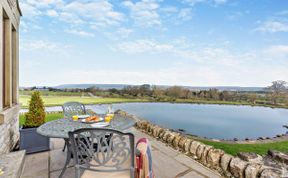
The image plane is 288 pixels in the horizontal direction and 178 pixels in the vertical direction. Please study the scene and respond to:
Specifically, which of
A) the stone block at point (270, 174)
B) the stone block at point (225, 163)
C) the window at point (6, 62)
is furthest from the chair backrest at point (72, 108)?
the stone block at point (270, 174)

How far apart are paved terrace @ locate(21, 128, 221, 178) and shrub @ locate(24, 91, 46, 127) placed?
2.01 ft

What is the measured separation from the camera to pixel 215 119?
55.7ft

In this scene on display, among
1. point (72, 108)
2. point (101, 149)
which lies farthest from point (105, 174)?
point (72, 108)

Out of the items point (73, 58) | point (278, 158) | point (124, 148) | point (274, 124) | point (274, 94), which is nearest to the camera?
point (124, 148)

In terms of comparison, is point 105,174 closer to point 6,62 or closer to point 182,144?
point 182,144

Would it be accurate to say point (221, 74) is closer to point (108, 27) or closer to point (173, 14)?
point (173, 14)

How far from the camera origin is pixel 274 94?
20688 mm

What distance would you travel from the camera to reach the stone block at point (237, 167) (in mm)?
2304

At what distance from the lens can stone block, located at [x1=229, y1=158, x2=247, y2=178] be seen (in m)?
Result: 2.30

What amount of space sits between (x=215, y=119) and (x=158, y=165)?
1630 cm

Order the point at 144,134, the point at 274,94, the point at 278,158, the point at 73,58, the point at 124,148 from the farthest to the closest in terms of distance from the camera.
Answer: the point at 274,94 → the point at 73,58 → the point at 144,134 → the point at 278,158 → the point at 124,148

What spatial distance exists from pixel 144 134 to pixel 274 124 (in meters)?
17.7

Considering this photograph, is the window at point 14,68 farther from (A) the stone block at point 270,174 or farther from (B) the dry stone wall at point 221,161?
(A) the stone block at point 270,174

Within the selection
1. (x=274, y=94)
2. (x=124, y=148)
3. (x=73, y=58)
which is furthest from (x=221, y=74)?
(x=124, y=148)
